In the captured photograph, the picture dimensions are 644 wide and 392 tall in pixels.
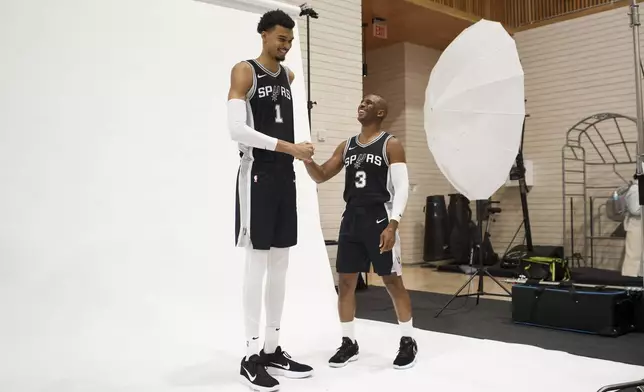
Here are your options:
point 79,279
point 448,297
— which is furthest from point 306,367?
point 448,297

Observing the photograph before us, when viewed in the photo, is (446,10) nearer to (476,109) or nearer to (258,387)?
(476,109)

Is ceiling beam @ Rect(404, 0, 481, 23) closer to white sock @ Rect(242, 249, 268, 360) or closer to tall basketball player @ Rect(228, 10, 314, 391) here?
tall basketball player @ Rect(228, 10, 314, 391)

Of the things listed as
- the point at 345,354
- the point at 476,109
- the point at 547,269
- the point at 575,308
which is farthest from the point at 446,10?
the point at 345,354

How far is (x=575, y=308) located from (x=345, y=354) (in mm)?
1701

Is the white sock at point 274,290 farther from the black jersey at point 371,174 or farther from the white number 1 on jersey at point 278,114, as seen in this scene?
the white number 1 on jersey at point 278,114

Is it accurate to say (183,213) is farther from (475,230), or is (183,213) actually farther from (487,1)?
(487,1)

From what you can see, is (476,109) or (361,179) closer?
(361,179)

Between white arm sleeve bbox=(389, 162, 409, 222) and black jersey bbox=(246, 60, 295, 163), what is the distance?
540 millimetres

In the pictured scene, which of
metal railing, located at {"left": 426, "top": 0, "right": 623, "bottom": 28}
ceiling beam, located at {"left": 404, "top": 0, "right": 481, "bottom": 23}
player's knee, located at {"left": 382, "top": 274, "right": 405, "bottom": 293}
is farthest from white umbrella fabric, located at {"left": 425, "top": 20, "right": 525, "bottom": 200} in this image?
metal railing, located at {"left": 426, "top": 0, "right": 623, "bottom": 28}

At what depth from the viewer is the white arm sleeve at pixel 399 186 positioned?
2641 mm

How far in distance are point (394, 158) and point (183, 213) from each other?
158 centimetres

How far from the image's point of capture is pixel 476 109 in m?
3.34

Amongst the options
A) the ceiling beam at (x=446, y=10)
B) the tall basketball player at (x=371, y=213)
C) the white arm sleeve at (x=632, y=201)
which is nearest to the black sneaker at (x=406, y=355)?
the tall basketball player at (x=371, y=213)

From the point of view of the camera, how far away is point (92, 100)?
3.49 metres
